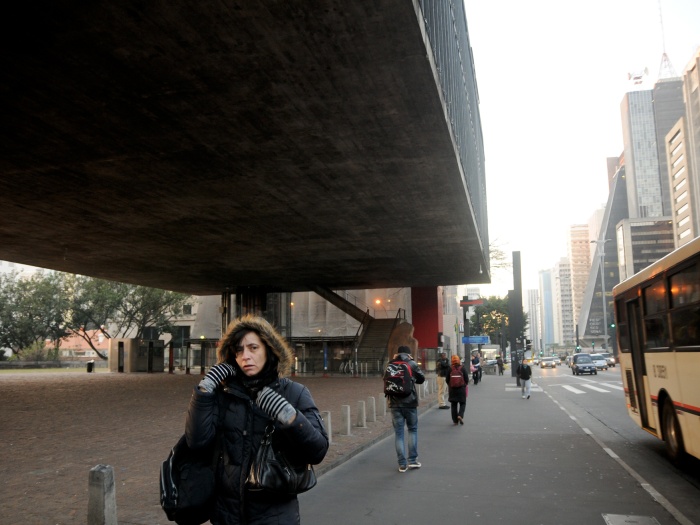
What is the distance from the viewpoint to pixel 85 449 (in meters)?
11.1

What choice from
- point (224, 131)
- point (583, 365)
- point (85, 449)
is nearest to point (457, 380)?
point (85, 449)

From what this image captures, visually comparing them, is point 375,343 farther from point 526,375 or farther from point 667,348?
point 667,348

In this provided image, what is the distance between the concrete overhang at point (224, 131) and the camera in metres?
10.7

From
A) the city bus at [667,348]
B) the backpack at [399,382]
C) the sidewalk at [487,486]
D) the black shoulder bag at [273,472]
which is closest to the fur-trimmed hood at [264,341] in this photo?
the black shoulder bag at [273,472]

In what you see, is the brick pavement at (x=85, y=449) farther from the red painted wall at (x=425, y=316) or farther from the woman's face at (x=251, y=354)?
the red painted wall at (x=425, y=316)

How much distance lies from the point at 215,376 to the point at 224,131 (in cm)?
1321

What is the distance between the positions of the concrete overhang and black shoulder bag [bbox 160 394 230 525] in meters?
8.56

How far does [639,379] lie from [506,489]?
16.5ft

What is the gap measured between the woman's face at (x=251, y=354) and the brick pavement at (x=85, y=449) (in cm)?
396

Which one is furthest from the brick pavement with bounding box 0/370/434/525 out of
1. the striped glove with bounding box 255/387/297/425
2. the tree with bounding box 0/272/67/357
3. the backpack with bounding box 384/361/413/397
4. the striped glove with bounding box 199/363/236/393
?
the tree with bounding box 0/272/67/357

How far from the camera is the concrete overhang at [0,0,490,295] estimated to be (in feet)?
35.0

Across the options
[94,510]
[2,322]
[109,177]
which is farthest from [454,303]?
[94,510]

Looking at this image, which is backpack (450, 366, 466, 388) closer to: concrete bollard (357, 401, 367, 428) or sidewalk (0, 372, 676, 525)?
sidewalk (0, 372, 676, 525)

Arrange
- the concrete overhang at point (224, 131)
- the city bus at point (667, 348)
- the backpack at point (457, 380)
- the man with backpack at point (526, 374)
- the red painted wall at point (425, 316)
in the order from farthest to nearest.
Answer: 1. the red painted wall at point (425, 316)
2. the man with backpack at point (526, 374)
3. the backpack at point (457, 380)
4. the concrete overhang at point (224, 131)
5. the city bus at point (667, 348)
